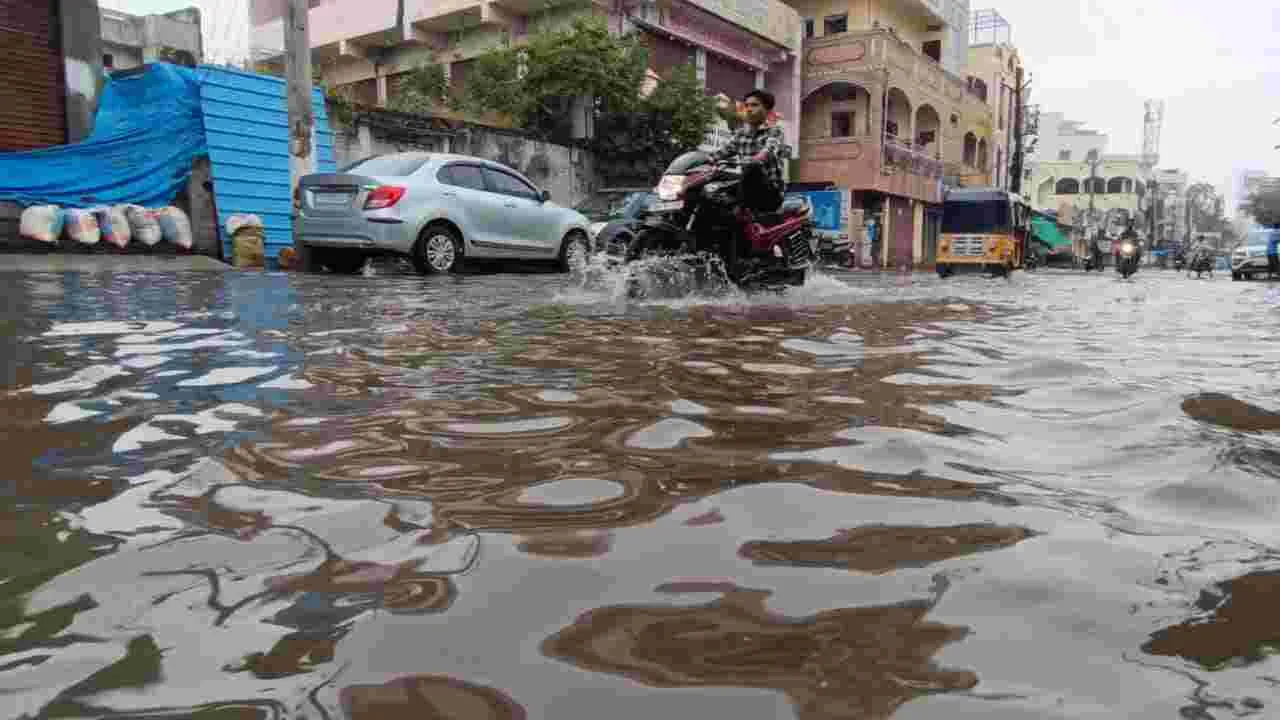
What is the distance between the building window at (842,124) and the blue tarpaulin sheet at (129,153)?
22.2m

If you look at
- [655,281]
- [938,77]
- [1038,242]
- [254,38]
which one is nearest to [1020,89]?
[1038,242]

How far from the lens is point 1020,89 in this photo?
46.1 m

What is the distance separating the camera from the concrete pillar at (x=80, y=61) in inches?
479

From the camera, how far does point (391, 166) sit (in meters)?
10.1

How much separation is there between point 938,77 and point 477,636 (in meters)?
37.1

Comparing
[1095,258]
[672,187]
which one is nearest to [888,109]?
[1095,258]

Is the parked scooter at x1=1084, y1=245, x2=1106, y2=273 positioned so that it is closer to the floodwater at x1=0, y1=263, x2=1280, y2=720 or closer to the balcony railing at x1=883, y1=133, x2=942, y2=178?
the balcony railing at x1=883, y1=133, x2=942, y2=178

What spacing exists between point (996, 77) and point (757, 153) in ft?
136

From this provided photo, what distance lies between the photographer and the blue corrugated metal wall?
504 inches

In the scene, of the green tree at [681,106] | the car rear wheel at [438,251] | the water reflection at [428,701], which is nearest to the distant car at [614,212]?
the car rear wheel at [438,251]

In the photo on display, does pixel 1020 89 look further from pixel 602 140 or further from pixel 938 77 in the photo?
pixel 602 140

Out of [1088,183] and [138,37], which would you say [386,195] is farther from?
[1088,183]

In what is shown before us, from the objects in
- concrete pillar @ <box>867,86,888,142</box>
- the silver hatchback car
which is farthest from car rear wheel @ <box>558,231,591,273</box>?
concrete pillar @ <box>867,86,888,142</box>

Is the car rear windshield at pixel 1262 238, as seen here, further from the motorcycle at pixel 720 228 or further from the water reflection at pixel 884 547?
the water reflection at pixel 884 547
